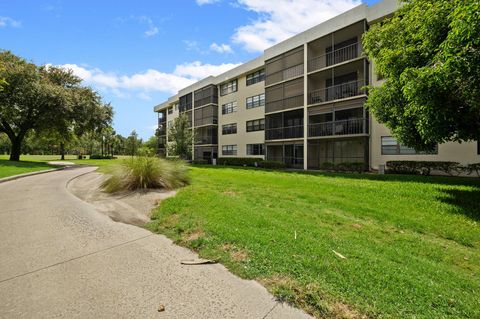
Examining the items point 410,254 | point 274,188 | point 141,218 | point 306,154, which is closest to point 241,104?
point 306,154

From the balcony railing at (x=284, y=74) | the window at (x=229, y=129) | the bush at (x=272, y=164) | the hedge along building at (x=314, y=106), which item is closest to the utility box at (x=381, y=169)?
the hedge along building at (x=314, y=106)

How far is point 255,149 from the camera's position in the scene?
29.1m

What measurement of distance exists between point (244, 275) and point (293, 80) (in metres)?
23.1

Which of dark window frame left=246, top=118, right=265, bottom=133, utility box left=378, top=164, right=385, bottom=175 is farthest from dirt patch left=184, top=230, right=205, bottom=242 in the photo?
dark window frame left=246, top=118, right=265, bottom=133

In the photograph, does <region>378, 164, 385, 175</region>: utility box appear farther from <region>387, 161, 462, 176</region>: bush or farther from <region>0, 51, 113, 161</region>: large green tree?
<region>0, 51, 113, 161</region>: large green tree

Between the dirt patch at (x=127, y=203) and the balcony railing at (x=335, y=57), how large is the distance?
18.5 metres

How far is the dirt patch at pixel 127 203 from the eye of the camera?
6512mm

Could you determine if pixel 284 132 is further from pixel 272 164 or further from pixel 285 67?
pixel 285 67

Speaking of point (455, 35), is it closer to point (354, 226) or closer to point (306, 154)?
point (354, 226)

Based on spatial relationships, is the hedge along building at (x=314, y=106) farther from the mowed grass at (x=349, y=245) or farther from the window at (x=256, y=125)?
the mowed grass at (x=349, y=245)

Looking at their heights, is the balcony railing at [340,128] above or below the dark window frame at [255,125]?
below

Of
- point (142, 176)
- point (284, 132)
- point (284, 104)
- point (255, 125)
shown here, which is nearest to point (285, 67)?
point (284, 104)

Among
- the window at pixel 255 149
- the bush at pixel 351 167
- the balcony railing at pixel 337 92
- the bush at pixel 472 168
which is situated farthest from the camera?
the window at pixel 255 149

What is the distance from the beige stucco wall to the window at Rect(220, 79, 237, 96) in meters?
0.56
